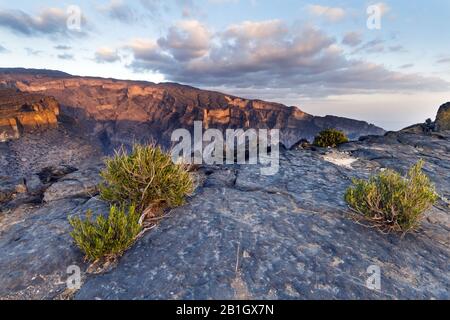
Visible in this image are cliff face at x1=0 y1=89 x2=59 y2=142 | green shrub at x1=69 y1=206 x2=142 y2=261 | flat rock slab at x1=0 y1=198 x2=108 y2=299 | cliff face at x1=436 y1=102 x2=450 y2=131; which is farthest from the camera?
cliff face at x1=0 y1=89 x2=59 y2=142

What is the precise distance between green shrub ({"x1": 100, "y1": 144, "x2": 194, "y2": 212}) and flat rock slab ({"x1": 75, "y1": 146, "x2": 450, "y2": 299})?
52 centimetres

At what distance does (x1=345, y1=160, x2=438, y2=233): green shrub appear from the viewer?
5730mm

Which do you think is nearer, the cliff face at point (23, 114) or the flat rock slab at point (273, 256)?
the flat rock slab at point (273, 256)

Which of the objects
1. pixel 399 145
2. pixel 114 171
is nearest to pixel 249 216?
pixel 114 171

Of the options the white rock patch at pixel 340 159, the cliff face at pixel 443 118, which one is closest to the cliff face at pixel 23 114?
the white rock patch at pixel 340 159

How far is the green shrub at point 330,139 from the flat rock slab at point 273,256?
24.4ft

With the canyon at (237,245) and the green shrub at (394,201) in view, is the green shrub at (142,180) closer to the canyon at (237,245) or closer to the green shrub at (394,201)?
the canyon at (237,245)

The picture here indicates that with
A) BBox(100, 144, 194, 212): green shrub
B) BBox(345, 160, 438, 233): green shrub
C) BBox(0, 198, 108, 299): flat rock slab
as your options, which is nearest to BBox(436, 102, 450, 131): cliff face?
BBox(345, 160, 438, 233): green shrub

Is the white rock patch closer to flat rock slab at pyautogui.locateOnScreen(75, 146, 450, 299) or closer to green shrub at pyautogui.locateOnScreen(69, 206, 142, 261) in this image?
flat rock slab at pyautogui.locateOnScreen(75, 146, 450, 299)

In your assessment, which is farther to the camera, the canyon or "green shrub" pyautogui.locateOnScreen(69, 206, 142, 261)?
"green shrub" pyautogui.locateOnScreen(69, 206, 142, 261)

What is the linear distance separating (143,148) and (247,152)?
18.7 ft

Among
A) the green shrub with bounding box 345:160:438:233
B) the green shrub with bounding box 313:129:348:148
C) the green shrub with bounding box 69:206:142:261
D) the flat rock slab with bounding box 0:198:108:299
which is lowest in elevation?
the flat rock slab with bounding box 0:198:108:299

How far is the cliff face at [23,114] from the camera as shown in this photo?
95.9 m
